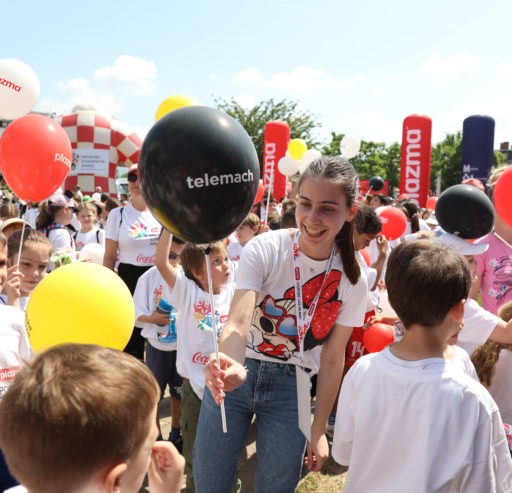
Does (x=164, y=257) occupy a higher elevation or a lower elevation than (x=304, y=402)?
higher

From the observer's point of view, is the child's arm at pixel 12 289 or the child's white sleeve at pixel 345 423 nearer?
the child's white sleeve at pixel 345 423

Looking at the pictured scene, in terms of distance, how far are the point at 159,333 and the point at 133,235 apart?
111cm

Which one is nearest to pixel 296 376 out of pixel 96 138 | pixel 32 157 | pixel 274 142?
pixel 32 157

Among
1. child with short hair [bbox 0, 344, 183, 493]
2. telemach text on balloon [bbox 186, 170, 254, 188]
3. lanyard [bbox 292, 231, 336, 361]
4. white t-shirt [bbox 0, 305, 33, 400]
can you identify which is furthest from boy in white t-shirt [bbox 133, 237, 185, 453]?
child with short hair [bbox 0, 344, 183, 493]

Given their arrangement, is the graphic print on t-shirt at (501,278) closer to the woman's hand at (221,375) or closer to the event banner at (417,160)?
the woman's hand at (221,375)

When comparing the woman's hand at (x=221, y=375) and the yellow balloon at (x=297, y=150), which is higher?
the yellow balloon at (x=297, y=150)

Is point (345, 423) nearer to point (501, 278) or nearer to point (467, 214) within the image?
point (467, 214)

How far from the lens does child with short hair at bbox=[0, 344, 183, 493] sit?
3.17 ft

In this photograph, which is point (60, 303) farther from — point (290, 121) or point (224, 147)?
point (290, 121)

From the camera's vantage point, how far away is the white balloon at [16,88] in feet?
14.0

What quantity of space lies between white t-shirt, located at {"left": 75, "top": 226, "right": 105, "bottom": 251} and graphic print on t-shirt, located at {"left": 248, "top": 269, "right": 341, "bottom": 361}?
14.2 ft

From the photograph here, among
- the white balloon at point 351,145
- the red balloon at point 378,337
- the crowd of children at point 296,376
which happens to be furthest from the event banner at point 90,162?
the red balloon at point 378,337

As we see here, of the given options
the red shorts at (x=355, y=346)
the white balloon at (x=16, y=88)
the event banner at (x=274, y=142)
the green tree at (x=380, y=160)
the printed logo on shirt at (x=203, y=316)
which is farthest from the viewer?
the green tree at (x=380, y=160)

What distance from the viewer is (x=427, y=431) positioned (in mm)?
1434
